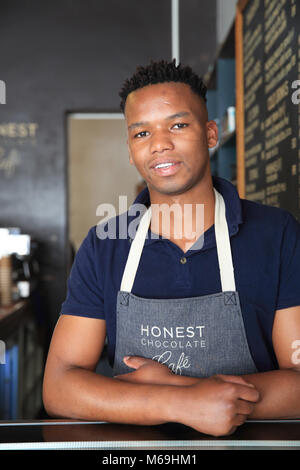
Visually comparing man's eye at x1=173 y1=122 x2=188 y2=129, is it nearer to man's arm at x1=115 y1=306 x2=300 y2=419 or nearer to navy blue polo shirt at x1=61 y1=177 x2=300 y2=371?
navy blue polo shirt at x1=61 y1=177 x2=300 y2=371

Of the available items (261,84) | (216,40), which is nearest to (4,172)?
(216,40)

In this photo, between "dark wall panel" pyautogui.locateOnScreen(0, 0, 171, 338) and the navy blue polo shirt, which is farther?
"dark wall panel" pyautogui.locateOnScreen(0, 0, 171, 338)

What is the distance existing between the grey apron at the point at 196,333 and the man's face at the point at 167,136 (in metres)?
0.23

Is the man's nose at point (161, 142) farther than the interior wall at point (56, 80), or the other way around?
the interior wall at point (56, 80)

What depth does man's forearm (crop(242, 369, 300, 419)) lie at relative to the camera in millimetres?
940

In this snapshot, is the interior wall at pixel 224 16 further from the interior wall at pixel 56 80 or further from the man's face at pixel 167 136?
the man's face at pixel 167 136

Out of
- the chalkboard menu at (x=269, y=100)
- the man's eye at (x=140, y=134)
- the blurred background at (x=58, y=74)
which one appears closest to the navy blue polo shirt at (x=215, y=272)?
the man's eye at (x=140, y=134)

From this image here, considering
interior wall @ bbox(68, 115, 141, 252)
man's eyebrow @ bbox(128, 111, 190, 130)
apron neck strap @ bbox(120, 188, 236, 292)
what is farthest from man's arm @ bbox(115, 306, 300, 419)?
interior wall @ bbox(68, 115, 141, 252)

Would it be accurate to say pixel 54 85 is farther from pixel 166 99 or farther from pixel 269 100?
pixel 166 99

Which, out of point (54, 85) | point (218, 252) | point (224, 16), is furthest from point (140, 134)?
point (54, 85)

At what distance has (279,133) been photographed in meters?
1.71

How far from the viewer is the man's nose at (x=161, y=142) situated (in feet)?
3.67

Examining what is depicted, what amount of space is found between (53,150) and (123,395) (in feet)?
13.4

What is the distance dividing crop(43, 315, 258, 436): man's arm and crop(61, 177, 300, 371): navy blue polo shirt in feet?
0.25
